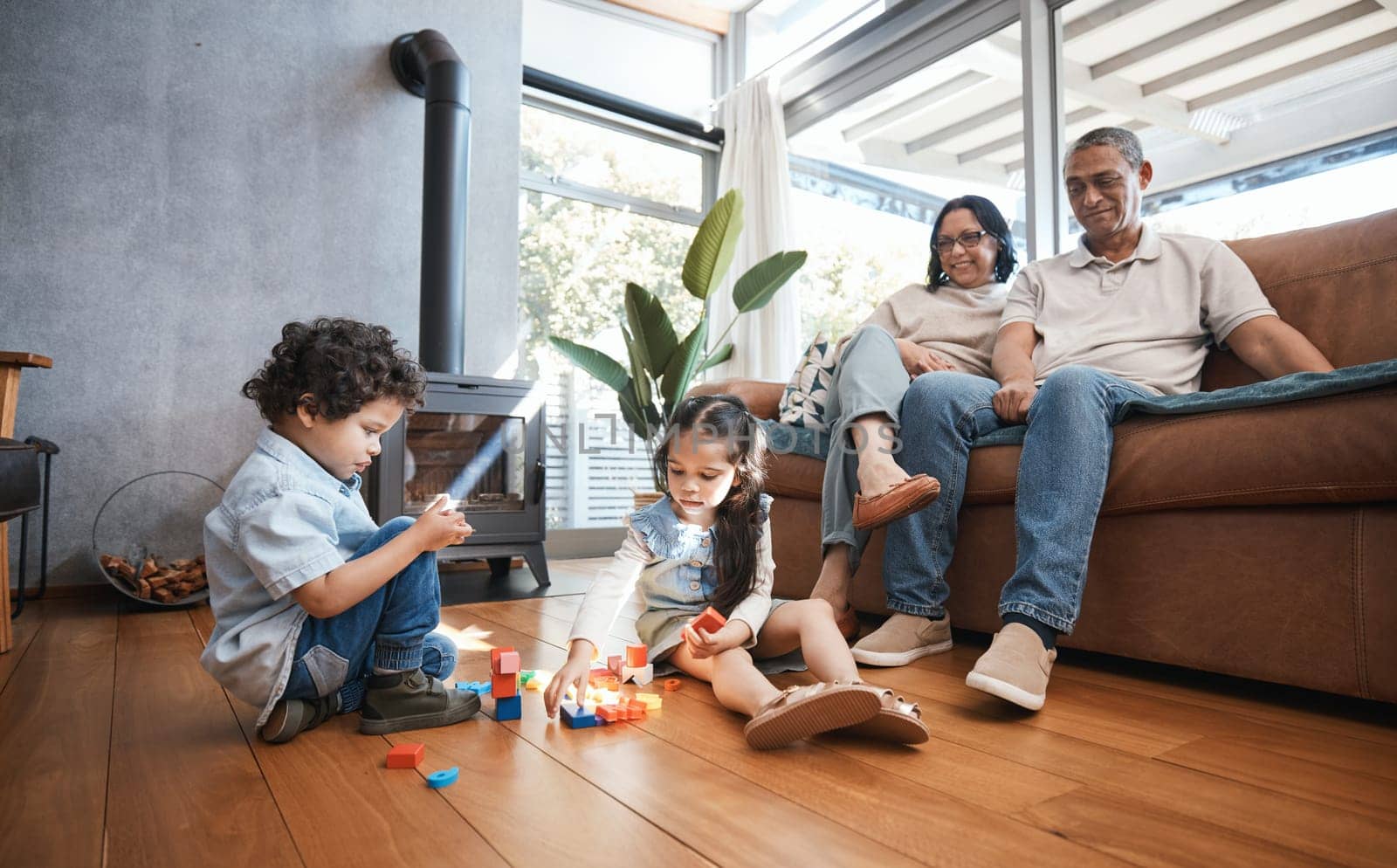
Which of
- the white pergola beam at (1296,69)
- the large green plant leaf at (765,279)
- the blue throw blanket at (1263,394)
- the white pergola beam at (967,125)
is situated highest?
the white pergola beam at (967,125)

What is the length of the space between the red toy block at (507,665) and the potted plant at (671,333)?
85.4 inches

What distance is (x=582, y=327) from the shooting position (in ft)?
13.1

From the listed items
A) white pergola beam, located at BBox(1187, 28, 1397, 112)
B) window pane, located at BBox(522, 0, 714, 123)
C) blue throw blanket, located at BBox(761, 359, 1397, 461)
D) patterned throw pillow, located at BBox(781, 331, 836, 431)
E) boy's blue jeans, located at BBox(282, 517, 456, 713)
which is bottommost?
boy's blue jeans, located at BBox(282, 517, 456, 713)

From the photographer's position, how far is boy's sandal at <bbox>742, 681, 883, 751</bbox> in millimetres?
1019

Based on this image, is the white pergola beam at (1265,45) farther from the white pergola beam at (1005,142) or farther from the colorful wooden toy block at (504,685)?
the colorful wooden toy block at (504,685)

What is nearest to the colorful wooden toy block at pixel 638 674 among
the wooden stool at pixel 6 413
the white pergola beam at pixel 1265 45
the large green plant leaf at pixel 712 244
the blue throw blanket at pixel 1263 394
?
the blue throw blanket at pixel 1263 394

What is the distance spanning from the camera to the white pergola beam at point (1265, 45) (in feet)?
8.02

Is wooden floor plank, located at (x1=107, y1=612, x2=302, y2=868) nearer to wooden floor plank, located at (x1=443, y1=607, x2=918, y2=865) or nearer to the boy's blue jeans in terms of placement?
the boy's blue jeans

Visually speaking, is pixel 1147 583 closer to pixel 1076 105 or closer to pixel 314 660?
pixel 314 660


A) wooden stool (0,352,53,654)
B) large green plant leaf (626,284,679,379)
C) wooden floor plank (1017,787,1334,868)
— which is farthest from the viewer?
large green plant leaf (626,284,679,379)

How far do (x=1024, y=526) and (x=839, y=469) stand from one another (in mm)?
469

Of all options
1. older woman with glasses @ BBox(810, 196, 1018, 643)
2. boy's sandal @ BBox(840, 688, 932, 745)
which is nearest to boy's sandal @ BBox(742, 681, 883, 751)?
boy's sandal @ BBox(840, 688, 932, 745)

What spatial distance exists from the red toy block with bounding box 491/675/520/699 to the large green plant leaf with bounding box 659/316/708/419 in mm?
2276

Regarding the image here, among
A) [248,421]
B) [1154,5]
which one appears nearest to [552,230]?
[248,421]
